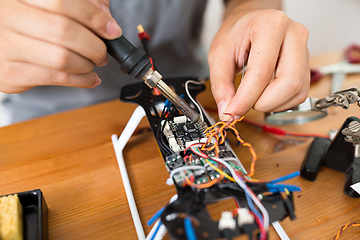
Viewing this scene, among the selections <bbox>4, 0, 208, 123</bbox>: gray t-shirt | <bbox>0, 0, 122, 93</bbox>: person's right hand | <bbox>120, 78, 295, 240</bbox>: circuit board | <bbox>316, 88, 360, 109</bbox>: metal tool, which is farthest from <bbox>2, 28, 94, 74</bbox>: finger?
<bbox>316, 88, 360, 109</bbox>: metal tool

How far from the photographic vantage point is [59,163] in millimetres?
601

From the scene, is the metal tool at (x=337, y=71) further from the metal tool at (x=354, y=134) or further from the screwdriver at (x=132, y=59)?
the screwdriver at (x=132, y=59)

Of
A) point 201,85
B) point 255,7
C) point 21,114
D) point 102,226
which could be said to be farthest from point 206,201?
point 21,114

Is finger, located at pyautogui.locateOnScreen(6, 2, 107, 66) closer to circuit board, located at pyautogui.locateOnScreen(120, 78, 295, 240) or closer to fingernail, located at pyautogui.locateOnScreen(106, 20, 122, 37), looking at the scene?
fingernail, located at pyautogui.locateOnScreen(106, 20, 122, 37)

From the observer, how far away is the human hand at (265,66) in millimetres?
499

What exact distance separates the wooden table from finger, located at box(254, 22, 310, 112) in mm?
155

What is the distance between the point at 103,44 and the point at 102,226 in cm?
34

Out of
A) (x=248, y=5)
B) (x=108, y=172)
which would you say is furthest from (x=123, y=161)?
(x=248, y=5)

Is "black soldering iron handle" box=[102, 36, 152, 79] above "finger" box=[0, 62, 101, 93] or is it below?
below

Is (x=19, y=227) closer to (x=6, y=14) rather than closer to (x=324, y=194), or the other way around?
(x=6, y=14)

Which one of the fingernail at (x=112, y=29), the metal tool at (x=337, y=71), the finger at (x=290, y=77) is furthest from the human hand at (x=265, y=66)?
the metal tool at (x=337, y=71)

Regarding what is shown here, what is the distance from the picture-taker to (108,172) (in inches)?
22.8

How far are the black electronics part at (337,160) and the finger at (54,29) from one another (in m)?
0.50

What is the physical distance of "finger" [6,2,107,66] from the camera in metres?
0.37
